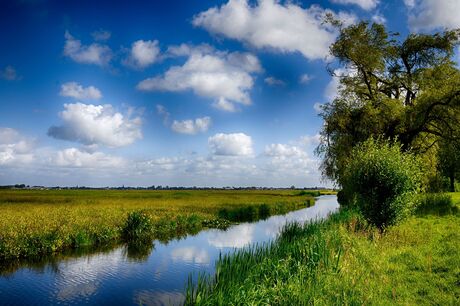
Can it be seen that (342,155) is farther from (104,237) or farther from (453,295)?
(453,295)

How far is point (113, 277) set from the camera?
17703mm

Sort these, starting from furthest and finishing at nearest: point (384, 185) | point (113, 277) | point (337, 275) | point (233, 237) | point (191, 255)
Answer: point (233, 237) < point (191, 255) < point (384, 185) < point (113, 277) < point (337, 275)

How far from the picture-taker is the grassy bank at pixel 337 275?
10000 mm

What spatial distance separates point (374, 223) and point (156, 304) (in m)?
13.6

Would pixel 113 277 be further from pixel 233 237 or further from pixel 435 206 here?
pixel 435 206

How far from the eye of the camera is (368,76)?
36.4m

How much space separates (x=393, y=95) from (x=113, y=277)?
102 ft

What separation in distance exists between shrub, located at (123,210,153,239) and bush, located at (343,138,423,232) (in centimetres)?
1618

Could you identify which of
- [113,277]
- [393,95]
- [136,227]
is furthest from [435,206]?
[113,277]

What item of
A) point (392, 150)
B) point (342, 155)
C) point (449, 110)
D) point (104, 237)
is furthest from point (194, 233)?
point (449, 110)

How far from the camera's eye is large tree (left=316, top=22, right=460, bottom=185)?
32.0 meters

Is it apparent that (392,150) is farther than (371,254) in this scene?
Yes

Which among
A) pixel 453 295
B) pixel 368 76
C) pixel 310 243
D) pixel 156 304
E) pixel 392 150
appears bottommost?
pixel 156 304

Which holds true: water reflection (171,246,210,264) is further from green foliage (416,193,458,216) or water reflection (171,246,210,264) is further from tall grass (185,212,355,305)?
green foliage (416,193,458,216)
